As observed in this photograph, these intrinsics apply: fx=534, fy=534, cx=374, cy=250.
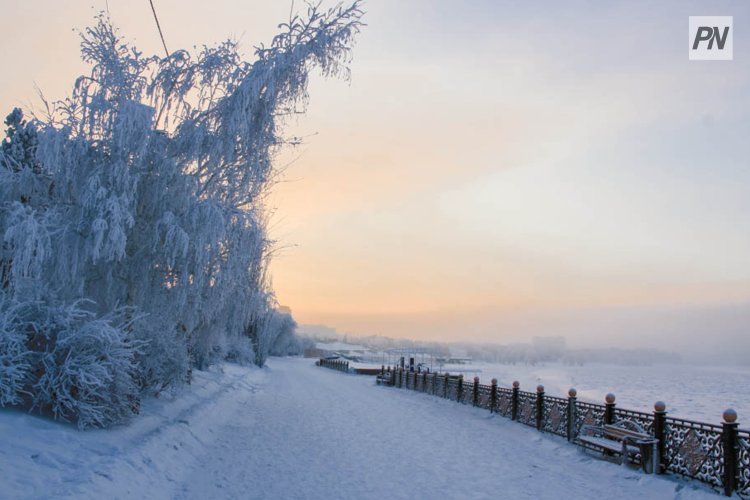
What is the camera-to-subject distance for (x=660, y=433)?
31.1 feet

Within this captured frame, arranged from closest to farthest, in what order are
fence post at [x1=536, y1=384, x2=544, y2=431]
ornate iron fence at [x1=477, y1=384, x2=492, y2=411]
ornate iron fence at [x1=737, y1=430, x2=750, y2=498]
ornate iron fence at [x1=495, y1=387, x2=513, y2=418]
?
ornate iron fence at [x1=737, y1=430, x2=750, y2=498]
fence post at [x1=536, y1=384, x2=544, y2=431]
ornate iron fence at [x1=495, y1=387, x2=513, y2=418]
ornate iron fence at [x1=477, y1=384, x2=492, y2=411]

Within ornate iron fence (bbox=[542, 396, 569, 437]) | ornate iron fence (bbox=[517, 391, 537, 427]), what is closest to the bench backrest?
ornate iron fence (bbox=[542, 396, 569, 437])

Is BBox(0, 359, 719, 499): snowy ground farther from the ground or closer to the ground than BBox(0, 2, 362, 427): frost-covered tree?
closer to the ground

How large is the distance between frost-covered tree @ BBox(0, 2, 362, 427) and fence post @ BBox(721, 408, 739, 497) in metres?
9.16

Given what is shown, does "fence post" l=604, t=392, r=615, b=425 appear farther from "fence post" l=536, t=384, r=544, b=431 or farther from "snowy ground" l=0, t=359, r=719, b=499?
"fence post" l=536, t=384, r=544, b=431

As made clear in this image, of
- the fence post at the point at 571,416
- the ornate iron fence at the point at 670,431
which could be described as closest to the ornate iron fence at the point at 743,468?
the ornate iron fence at the point at 670,431

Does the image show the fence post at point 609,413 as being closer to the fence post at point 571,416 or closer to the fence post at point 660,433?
the fence post at point 571,416

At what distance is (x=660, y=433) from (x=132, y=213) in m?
10.6

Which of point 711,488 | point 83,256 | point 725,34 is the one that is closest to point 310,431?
point 83,256

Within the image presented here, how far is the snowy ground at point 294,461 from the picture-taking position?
21.3 feet

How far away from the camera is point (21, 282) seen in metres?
8.70

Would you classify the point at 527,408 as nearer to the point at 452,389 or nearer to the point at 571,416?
the point at 571,416

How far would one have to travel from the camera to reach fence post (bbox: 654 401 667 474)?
921 centimetres

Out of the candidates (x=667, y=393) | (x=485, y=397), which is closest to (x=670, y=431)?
(x=485, y=397)
